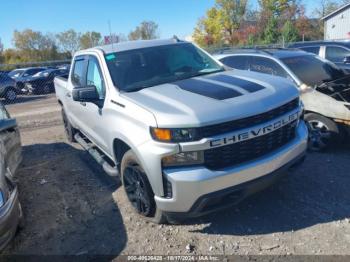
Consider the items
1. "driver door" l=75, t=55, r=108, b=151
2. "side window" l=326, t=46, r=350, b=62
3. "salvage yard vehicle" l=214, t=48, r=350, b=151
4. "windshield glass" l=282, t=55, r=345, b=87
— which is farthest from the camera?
"side window" l=326, t=46, r=350, b=62

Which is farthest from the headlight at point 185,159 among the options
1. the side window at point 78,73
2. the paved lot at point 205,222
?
the side window at point 78,73

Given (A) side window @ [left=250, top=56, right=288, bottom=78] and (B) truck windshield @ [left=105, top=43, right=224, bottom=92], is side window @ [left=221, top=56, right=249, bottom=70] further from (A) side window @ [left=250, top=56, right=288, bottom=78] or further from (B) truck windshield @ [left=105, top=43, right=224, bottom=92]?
(B) truck windshield @ [left=105, top=43, right=224, bottom=92]

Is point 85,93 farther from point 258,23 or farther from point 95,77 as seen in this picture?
point 258,23

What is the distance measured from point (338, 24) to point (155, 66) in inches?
1659

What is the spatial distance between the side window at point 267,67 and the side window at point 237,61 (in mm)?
183

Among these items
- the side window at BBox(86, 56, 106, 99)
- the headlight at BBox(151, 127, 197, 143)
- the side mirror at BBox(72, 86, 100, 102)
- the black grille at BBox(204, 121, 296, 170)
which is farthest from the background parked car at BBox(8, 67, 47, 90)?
the black grille at BBox(204, 121, 296, 170)

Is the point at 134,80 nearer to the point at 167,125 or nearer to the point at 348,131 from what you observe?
the point at 167,125

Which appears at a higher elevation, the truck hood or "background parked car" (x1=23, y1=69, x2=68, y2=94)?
the truck hood

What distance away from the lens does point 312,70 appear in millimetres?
6297

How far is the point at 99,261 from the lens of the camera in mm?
3463

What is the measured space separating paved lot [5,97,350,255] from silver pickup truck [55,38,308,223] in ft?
1.13

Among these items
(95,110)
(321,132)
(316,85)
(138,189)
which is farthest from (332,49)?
(138,189)

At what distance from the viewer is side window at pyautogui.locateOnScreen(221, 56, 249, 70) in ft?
22.7

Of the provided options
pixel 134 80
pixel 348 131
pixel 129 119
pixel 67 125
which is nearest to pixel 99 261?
pixel 129 119
